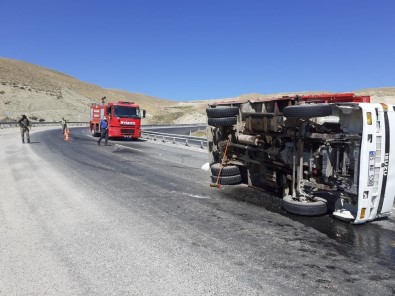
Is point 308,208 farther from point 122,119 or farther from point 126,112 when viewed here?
point 126,112

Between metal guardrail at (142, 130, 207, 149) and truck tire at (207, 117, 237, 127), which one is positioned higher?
truck tire at (207, 117, 237, 127)

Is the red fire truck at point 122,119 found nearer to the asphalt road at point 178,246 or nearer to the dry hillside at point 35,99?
the asphalt road at point 178,246

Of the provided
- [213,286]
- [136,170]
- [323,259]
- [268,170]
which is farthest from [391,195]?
[136,170]

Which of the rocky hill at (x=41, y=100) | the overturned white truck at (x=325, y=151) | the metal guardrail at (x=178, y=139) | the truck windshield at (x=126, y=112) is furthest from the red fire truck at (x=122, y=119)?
the rocky hill at (x=41, y=100)

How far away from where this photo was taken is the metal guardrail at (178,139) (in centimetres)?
2118

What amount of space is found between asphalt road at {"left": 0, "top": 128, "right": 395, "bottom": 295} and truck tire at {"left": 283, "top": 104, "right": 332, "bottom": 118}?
70.5 inches

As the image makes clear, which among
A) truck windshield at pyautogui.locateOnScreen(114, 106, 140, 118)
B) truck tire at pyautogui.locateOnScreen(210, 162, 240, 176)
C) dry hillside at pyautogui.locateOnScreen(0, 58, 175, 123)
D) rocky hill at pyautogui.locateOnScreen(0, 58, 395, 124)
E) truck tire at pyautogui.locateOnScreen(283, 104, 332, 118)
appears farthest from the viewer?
dry hillside at pyautogui.locateOnScreen(0, 58, 175, 123)

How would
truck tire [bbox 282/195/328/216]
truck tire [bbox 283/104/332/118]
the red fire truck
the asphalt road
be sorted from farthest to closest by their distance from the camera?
the red fire truck → truck tire [bbox 282/195/328/216] → truck tire [bbox 283/104/332/118] → the asphalt road

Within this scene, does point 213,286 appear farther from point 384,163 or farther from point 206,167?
point 206,167

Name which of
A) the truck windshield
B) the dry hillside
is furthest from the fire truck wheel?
the dry hillside

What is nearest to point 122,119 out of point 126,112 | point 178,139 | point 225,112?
point 126,112

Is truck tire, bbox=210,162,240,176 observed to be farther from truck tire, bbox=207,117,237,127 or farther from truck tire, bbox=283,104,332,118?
truck tire, bbox=283,104,332,118

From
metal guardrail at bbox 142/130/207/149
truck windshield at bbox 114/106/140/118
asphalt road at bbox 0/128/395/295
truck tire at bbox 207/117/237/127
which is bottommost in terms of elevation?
asphalt road at bbox 0/128/395/295

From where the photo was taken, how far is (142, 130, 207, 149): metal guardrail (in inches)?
834
